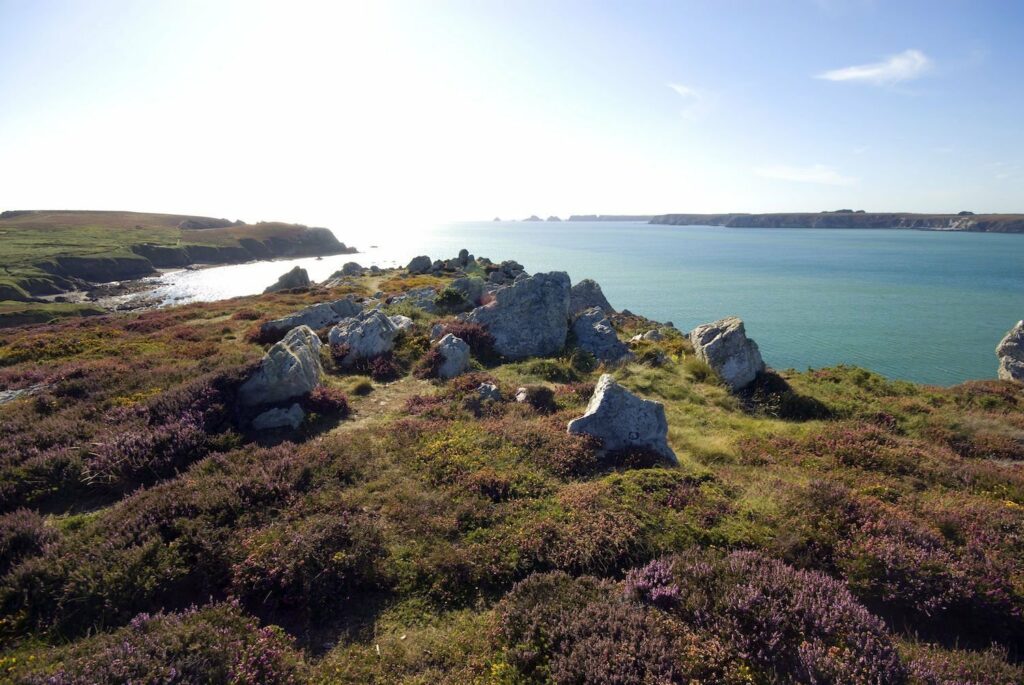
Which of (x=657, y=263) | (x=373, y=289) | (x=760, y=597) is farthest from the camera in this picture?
(x=657, y=263)

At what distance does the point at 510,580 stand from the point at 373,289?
40.5m

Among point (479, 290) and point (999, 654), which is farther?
point (479, 290)

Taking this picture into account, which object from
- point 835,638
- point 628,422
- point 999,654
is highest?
point 628,422

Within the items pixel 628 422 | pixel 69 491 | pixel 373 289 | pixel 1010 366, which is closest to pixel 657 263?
pixel 373 289

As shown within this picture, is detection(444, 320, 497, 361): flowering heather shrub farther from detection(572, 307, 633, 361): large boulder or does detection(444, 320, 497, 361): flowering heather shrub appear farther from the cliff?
the cliff

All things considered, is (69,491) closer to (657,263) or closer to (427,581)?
(427,581)

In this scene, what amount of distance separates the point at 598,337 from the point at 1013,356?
20.1 metres

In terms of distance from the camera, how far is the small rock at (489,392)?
16.4 meters

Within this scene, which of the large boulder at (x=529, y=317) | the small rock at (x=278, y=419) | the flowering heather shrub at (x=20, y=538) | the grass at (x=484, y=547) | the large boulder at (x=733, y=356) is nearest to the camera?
the grass at (x=484, y=547)

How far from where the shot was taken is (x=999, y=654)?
723 centimetres

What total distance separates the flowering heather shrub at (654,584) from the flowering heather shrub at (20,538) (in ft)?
34.3

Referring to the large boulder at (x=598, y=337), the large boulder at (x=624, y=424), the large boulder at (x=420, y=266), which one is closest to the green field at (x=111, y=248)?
the large boulder at (x=420, y=266)

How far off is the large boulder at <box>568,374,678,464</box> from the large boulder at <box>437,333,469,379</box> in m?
7.10

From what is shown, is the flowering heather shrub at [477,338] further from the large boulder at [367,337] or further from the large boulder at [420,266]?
the large boulder at [420,266]
